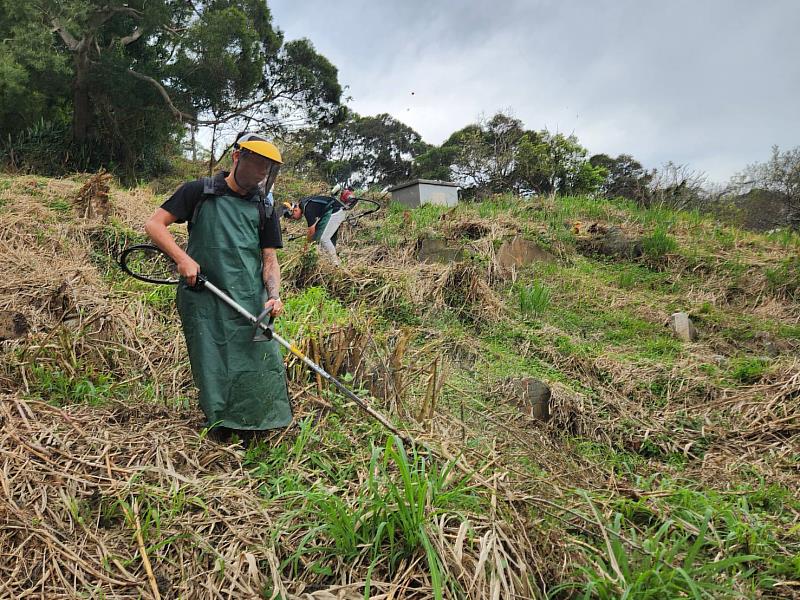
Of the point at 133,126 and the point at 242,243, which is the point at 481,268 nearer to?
the point at 242,243

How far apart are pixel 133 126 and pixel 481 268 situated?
9263 mm

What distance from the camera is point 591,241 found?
797 cm

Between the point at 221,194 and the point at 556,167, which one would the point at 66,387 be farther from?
the point at 556,167

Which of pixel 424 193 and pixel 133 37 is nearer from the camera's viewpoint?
pixel 424 193

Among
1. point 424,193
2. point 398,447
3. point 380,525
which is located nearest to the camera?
point 380,525

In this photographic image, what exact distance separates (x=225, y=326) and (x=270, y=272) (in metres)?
0.33

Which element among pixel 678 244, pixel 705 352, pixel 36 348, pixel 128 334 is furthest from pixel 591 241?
pixel 36 348

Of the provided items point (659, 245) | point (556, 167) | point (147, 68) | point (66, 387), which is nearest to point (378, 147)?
point (556, 167)

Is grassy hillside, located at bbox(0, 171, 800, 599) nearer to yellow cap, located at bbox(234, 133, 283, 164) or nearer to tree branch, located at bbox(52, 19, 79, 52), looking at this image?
yellow cap, located at bbox(234, 133, 283, 164)

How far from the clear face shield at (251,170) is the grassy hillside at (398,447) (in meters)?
0.96

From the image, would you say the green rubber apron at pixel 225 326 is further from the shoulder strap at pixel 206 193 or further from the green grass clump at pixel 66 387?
the green grass clump at pixel 66 387

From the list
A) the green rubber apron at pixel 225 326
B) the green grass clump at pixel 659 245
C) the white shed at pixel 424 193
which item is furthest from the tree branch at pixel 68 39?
the green grass clump at pixel 659 245

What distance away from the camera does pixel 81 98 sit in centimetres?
1060

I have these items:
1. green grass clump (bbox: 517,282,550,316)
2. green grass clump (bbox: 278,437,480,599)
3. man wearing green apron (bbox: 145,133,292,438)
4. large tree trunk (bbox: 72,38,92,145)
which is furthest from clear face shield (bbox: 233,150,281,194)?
large tree trunk (bbox: 72,38,92,145)
